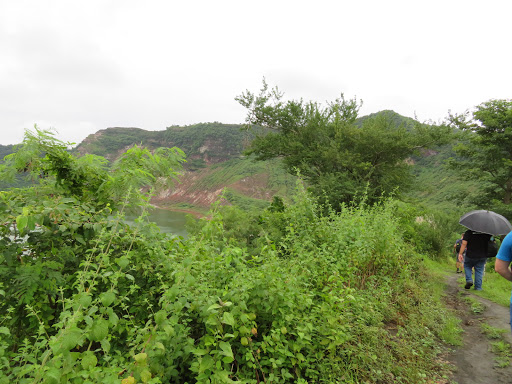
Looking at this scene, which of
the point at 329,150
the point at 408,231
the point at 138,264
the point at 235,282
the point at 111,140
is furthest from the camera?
the point at 111,140

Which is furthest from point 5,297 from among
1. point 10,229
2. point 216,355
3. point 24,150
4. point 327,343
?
point 327,343

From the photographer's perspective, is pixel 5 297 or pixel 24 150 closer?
pixel 5 297

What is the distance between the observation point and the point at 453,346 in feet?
13.8

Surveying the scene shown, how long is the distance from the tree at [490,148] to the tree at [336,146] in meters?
3.94

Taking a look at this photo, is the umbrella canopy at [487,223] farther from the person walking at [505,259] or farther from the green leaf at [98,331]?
the green leaf at [98,331]

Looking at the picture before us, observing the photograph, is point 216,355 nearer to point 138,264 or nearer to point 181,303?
point 181,303

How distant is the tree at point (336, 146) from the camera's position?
51.5 feet

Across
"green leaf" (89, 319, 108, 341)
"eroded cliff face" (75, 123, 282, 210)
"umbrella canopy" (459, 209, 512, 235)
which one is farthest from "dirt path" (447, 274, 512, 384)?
"eroded cliff face" (75, 123, 282, 210)

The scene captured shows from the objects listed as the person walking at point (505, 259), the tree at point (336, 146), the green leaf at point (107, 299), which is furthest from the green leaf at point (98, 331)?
the tree at point (336, 146)

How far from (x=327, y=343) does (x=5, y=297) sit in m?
2.85

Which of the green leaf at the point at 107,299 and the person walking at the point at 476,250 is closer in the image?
the green leaf at the point at 107,299

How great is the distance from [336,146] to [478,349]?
513 inches

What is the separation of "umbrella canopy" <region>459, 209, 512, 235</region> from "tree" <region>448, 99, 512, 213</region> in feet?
45.2

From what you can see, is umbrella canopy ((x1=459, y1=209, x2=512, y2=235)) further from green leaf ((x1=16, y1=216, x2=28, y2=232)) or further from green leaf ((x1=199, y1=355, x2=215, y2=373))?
green leaf ((x1=16, y1=216, x2=28, y2=232))
